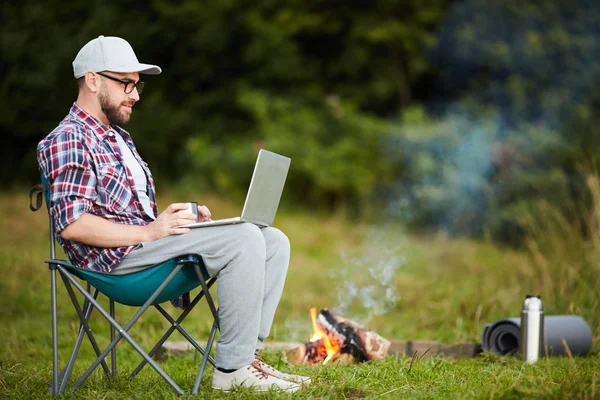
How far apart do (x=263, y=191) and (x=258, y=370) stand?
0.56 metres

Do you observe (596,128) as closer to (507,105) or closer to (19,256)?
(507,105)

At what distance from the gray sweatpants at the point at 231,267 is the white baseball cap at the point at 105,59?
59 centimetres

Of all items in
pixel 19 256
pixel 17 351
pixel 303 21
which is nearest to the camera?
pixel 17 351

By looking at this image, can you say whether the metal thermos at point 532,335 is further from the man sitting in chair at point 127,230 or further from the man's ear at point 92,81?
the man's ear at point 92,81

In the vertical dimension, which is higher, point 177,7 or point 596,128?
point 177,7

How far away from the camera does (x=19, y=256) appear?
248 inches

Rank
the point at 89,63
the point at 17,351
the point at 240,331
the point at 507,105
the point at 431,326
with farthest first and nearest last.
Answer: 1. the point at 507,105
2. the point at 431,326
3. the point at 17,351
4. the point at 89,63
5. the point at 240,331

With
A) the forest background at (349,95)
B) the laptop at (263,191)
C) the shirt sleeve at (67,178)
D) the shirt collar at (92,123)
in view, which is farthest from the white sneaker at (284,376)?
the forest background at (349,95)

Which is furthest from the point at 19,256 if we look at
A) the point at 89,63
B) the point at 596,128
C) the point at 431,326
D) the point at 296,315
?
the point at 596,128

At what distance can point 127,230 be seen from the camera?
2.59 m

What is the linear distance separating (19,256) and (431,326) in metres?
3.18

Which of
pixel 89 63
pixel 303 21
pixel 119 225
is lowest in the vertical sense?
pixel 119 225

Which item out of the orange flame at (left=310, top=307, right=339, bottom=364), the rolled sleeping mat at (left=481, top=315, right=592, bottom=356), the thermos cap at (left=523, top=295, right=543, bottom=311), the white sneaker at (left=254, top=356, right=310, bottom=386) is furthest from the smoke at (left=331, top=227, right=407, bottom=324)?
the white sneaker at (left=254, top=356, right=310, bottom=386)

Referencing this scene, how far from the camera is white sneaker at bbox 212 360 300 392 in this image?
260cm
